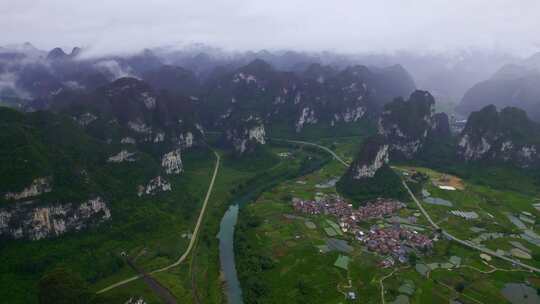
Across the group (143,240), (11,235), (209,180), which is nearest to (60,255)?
(11,235)

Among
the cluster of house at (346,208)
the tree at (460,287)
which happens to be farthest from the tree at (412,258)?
the cluster of house at (346,208)

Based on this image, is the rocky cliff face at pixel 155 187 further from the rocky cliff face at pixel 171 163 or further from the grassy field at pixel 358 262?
the grassy field at pixel 358 262

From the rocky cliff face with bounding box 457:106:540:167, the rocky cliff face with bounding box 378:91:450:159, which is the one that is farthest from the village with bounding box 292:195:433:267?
the rocky cliff face with bounding box 457:106:540:167

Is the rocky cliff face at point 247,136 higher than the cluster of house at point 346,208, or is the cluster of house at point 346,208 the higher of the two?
the rocky cliff face at point 247,136

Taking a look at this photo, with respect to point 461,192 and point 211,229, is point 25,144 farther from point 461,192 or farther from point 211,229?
point 461,192

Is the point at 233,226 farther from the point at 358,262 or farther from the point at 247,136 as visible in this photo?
the point at 247,136
